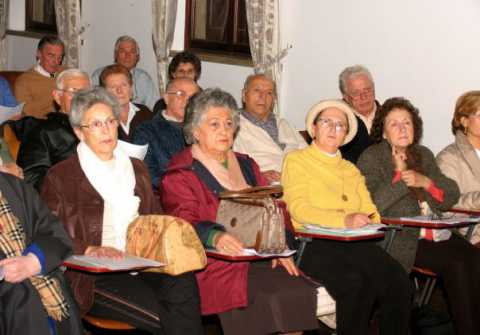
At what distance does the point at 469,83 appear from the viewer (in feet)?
19.3

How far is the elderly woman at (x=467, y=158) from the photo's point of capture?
4918 mm

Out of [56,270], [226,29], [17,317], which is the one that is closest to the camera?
[17,317]

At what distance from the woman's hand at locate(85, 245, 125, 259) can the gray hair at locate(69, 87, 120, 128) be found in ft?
2.04

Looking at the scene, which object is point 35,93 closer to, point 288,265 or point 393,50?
point 393,50

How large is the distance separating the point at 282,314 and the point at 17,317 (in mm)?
1185

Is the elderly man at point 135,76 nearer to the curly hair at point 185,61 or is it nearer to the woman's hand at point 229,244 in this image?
the curly hair at point 185,61

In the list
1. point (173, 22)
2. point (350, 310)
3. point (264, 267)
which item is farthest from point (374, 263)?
point (173, 22)

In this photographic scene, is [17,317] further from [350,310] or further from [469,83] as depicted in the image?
[469,83]

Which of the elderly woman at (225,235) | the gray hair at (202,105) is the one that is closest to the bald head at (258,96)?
the elderly woman at (225,235)

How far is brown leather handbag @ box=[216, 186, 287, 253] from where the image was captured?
3.65m

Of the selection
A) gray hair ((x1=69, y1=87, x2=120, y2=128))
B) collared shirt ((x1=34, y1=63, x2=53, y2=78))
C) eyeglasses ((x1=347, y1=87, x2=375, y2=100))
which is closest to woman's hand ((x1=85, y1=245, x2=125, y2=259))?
gray hair ((x1=69, y1=87, x2=120, y2=128))

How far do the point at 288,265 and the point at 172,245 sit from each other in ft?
2.30

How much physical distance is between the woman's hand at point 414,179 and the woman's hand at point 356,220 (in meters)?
0.47

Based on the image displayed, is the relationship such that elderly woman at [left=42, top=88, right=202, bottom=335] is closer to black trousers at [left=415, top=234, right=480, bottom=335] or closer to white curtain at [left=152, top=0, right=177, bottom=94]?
black trousers at [left=415, top=234, right=480, bottom=335]
